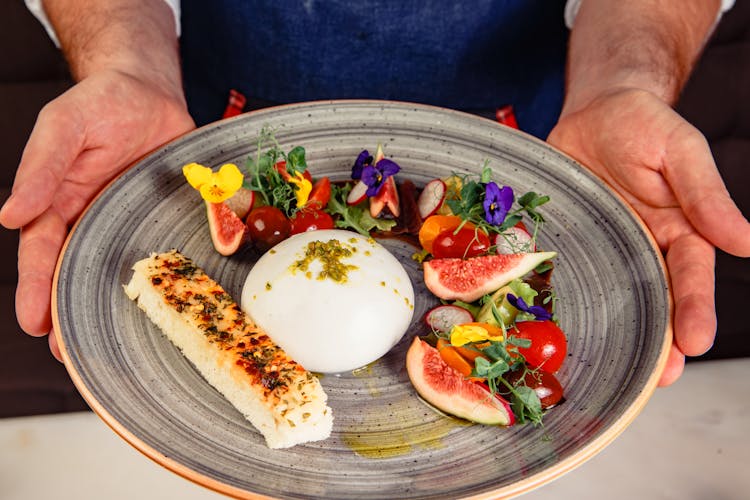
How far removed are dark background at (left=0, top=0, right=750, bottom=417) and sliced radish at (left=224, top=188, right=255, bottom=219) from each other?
1519mm

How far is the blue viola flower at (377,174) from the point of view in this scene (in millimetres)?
2377

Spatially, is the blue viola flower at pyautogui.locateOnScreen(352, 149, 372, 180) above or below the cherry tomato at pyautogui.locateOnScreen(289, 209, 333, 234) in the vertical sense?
above

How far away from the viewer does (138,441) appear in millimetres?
1723

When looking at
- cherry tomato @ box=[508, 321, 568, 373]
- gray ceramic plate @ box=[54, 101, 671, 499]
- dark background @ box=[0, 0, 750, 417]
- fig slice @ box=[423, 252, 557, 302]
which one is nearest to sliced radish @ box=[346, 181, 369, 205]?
gray ceramic plate @ box=[54, 101, 671, 499]

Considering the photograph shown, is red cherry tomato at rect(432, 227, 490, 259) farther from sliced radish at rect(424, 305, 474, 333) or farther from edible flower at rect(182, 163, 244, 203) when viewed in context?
edible flower at rect(182, 163, 244, 203)

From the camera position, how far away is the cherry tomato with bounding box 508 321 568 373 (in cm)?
198

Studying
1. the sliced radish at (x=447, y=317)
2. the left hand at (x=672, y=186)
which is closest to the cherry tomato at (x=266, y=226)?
the sliced radish at (x=447, y=317)

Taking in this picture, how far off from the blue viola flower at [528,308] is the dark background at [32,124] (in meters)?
2.21

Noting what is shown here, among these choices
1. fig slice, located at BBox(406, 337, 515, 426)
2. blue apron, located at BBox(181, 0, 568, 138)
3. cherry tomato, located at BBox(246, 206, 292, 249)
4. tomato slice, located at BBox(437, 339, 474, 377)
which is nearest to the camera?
fig slice, located at BBox(406, 337, 515, 426)

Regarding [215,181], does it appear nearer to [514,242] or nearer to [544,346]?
[514,242]

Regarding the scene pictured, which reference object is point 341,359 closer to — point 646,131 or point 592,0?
point 646,131

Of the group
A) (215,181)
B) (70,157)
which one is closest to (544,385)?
(215,181)

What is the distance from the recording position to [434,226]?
7.81 feet

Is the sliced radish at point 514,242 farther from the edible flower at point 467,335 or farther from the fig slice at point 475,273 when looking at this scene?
the edible flower at point 467,335
